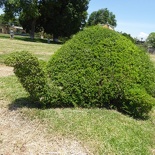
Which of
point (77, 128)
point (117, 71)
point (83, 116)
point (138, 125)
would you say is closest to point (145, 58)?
point (117, 71)

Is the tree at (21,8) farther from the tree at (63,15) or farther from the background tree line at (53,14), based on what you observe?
the tree at (63,15)

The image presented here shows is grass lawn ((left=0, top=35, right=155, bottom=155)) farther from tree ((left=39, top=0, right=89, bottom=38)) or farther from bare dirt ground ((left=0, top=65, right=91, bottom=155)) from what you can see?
tree ((left=39, top=0, right=89, bottom=38))

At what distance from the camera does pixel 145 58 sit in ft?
16.7

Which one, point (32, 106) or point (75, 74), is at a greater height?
point (75, 74)

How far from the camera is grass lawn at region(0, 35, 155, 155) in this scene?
11.8 ft

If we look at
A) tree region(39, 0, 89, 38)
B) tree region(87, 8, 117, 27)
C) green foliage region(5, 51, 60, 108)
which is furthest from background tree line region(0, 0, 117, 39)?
tree region(87, 8, 117, 27)

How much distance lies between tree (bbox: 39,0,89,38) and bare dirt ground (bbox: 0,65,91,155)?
30.7 m

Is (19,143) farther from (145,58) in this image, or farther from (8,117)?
(145,58)

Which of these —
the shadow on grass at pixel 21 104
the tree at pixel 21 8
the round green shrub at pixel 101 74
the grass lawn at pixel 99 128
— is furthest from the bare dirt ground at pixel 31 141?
the tree at pixel 21 8

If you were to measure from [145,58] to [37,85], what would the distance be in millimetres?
2164

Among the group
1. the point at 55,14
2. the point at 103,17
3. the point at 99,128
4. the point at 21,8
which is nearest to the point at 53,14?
the point at 55,14

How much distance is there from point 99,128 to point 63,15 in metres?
31.2

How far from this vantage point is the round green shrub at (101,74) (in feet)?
14.8

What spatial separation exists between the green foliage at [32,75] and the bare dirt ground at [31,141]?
0.48 meters
